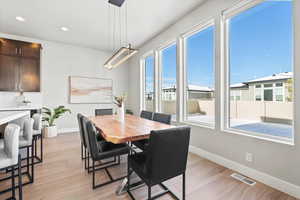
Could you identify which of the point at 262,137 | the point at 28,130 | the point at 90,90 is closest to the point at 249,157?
the point at 262,137

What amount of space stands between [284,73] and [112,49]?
4.93 m

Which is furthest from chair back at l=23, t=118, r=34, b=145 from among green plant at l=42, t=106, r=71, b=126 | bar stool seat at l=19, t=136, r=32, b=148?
green plant at l=42, t=106, r=71, b=126

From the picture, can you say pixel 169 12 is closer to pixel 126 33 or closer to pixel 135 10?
pixel 135 10

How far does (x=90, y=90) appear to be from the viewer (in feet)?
16.9

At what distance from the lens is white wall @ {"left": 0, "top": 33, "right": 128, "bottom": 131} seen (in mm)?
4434

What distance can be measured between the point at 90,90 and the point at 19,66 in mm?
1985

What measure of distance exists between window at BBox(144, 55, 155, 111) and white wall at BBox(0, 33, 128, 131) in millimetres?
1612

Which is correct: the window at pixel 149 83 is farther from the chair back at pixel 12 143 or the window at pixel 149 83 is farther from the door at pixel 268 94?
the chair back at pixel 12 143

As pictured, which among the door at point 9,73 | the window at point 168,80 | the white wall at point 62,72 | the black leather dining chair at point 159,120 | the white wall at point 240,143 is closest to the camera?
the white wall at point 240,143

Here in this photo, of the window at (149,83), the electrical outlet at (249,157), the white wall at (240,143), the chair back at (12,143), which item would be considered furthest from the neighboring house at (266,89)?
the chair back at (12,143)

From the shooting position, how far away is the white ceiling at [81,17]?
2.76 metres

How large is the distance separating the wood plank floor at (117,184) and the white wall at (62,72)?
8.31ft

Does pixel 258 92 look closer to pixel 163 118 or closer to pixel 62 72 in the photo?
pixel 163 118

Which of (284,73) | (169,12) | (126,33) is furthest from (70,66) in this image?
(284,73)
